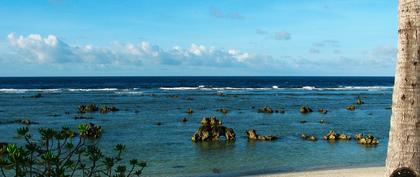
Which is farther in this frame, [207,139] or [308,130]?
[308,130]

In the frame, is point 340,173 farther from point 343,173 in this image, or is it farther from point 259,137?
point 259,137

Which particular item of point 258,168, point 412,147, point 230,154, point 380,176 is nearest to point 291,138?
point 230,154

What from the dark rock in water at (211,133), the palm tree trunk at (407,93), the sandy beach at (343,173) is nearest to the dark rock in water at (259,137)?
the dark rock in water at (211,133)

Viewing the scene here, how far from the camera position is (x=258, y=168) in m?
19.3

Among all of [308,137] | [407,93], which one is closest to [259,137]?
[308,137]

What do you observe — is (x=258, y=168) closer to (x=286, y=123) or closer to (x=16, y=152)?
(x=16, y=152)

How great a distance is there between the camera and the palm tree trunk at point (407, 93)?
199 inches

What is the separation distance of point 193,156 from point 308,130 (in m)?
12.1

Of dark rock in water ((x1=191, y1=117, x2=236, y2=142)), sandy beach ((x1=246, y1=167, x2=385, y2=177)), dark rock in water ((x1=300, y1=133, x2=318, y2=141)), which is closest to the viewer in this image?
sandy beach ((x1=246, y1=167, x2=385, y2=177))

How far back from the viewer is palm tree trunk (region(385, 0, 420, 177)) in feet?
16.6

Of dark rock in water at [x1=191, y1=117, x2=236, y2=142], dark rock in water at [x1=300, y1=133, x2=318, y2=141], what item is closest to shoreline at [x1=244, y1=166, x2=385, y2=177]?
dark rock in water at [x1=300, y1=133, x2=318, y2=141]

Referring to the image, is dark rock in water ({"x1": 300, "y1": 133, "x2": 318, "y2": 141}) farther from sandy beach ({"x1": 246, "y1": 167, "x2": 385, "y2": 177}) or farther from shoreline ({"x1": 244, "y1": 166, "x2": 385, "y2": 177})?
sandy beach ({"x1": 246, "y1": 167, "x2": 385, "y2": 177})

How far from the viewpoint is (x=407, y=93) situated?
16.8 feet

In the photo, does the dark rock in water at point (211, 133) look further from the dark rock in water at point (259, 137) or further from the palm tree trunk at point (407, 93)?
the palm tree trunk at point (407, 93)
